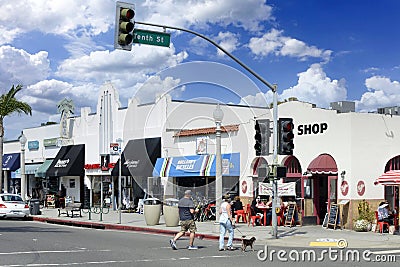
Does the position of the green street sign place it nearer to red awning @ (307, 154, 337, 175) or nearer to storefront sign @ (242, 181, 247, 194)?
red awning @ (307, 154, 337, 175)

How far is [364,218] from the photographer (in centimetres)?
2486

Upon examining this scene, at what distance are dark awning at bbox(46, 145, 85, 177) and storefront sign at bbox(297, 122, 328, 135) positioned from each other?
20.8 m

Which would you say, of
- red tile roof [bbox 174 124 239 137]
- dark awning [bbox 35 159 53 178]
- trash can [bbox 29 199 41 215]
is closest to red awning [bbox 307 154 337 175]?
red tile roof [bbox 174 124 239 137]

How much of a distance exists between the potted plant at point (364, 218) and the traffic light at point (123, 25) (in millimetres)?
13522

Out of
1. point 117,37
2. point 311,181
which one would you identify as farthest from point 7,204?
point 117,37

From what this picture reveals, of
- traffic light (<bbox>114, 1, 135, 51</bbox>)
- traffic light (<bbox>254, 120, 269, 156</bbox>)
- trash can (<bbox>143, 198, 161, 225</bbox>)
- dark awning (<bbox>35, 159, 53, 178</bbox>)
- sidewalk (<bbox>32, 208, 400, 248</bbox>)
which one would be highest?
traffic light (<bbox>114, 1, 135, 51</bbox>)

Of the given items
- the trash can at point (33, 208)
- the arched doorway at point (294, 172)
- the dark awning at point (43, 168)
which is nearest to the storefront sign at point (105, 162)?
the trash can at point (33, 208)

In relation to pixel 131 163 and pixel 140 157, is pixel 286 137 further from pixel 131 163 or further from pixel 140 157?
pixel 131 163

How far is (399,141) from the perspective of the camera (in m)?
26.5

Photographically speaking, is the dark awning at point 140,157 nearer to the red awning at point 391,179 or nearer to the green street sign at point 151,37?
the red awning at point 391,179

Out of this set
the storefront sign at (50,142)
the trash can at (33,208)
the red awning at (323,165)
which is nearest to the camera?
the red awning at (323,165)

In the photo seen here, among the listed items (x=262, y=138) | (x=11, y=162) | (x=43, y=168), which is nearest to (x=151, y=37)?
(x=262, y=138)

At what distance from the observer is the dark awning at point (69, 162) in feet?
143

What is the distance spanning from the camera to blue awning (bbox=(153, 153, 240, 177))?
98.7 ft
